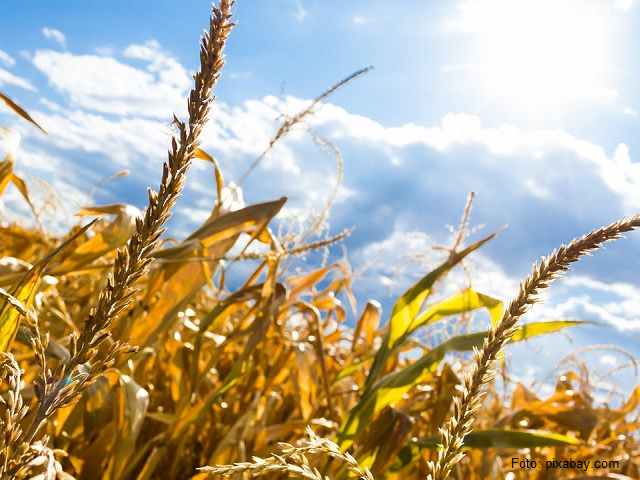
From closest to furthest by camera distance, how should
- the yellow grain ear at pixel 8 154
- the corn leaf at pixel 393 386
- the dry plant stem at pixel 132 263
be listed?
the dry plant stem at pixel 132 263
the yellow grain ear at pixel 8 154
the corn leaf at pixel 393 386

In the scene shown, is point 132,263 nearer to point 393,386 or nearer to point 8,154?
point 8,154

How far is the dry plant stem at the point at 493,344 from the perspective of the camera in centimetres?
39

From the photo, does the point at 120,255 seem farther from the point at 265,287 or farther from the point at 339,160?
the point at 339,160

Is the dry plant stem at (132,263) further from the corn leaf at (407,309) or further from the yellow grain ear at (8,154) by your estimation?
the corn leaf at (407,309)

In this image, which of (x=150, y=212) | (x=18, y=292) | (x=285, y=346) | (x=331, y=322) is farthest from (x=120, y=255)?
(x=331, y=322)

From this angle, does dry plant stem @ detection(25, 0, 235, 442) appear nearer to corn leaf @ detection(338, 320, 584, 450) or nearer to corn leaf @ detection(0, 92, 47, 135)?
corn leaf @ detection(0, 92, 47, 135)

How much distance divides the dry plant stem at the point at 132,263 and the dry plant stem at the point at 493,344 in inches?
8.4

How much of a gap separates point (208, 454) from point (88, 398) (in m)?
0.51

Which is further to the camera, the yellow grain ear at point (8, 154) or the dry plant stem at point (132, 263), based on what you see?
the yellow grain ear at point (8, 154)

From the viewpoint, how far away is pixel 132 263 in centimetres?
36

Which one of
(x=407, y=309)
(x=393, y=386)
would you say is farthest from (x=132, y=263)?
(x=407, y=309)

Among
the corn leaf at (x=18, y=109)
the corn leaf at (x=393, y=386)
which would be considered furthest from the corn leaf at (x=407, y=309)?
the corn leaf at (x=18, y=109)

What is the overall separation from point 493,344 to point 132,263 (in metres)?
0.24

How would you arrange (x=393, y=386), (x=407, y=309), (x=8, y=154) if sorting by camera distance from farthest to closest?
(x=407, y=309)
(x=393, y=386)
(x=8, y=154)
